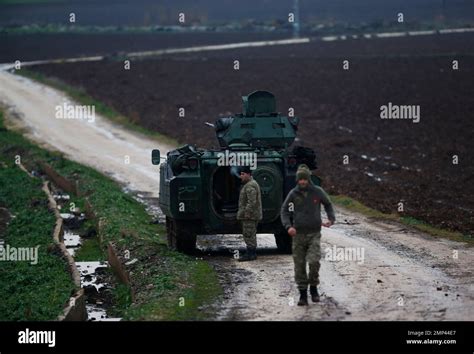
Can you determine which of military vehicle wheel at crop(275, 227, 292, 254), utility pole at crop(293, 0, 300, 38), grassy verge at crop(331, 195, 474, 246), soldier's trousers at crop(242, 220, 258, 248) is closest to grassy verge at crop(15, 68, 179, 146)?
grassy verge at crop(331, 195, 474, 246)

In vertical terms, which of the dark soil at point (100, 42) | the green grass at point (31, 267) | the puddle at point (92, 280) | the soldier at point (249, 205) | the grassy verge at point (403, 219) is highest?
the dark soil at point (100, 42)

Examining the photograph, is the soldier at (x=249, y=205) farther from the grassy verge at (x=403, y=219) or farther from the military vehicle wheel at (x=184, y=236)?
the grassy verge at (x=403, y=219)

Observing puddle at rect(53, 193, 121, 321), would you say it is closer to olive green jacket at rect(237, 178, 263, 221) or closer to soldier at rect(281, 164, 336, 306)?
olive green jacket at rect(237, 178, 263, 221)

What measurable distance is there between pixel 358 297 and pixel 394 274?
2.43 metres

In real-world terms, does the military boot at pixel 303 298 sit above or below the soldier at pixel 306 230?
below

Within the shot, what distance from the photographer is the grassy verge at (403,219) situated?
2601cm

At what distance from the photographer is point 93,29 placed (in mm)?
106812

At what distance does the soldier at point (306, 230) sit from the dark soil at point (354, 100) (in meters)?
10.0

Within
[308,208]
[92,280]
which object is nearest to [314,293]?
[308,208]

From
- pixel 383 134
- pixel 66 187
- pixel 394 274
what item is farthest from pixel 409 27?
pixel 394 274

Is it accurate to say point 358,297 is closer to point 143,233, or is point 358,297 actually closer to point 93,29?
point 143,233

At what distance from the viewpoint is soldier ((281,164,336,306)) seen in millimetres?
17469

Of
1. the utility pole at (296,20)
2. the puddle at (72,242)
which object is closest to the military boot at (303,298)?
the puddle at (72,242)

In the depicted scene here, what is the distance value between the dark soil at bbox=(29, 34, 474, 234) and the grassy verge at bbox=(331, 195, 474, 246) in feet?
1.07
